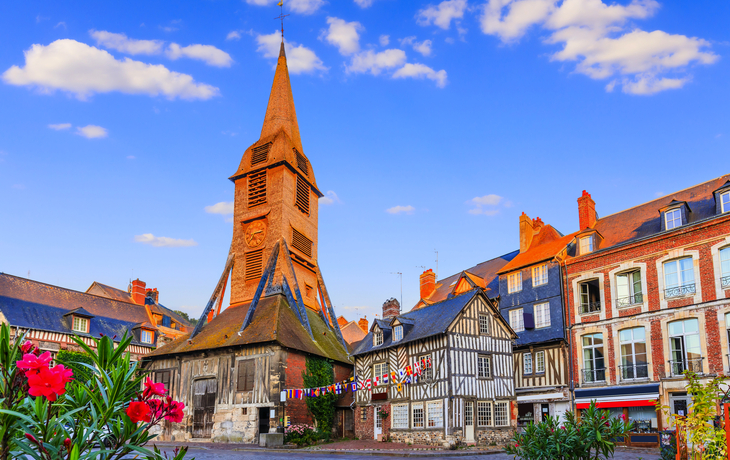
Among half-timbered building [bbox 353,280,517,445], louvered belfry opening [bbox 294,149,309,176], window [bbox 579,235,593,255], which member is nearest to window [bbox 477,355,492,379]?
half-timbered building [bbox 353,280,517,445]

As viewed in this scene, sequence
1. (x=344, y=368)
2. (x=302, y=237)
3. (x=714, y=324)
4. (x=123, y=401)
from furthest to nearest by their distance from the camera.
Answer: (x=302, y=237), (x=344, y=368), (x=714, y=324), (x=123, y=401)

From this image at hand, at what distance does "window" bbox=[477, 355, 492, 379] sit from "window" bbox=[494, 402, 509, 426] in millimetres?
1079

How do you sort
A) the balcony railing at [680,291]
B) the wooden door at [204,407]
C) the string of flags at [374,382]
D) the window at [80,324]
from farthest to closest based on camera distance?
the window at [80,324], the wooden door at [204,407], the string of flags at [374,382], the balcony railing at [680,291]

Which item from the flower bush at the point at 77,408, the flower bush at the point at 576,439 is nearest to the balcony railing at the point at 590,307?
the flower bush at the point at 576,439

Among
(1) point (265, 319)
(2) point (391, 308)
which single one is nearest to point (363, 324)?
(2) point (391, 308)

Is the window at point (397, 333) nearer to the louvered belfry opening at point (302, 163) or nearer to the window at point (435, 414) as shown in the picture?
the window at point (435, 414)

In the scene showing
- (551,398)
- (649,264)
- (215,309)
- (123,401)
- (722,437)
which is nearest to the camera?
(123,401)

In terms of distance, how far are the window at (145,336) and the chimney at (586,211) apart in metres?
23.6

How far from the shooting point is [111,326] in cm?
3084

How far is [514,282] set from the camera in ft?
79.7

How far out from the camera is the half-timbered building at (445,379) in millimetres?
18672

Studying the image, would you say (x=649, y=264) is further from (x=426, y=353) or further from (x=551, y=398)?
(x=426, y=353)

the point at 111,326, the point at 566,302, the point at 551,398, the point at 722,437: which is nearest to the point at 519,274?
the point at 566,302

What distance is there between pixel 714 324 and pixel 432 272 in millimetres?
16397
